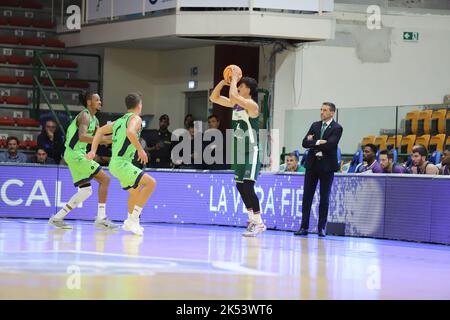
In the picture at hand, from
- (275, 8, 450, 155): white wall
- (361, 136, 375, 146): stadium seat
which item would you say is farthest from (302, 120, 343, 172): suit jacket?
(275, 8, 450, 155): white wall

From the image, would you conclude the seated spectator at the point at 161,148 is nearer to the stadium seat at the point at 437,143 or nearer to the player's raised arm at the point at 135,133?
the stadium seat at the point at 437,143

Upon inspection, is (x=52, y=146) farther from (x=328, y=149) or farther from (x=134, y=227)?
(x=328, y=149)

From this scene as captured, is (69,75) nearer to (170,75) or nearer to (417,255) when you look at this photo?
(170,75)

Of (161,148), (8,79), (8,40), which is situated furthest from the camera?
(8,40)

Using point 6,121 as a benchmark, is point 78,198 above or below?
below

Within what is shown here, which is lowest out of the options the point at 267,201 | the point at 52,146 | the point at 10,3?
the point at 267,201

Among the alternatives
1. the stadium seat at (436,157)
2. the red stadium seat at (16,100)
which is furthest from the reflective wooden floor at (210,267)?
the red stadium seat at (16,100)

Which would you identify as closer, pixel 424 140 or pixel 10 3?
pixel 424 140

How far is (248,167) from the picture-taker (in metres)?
14.8

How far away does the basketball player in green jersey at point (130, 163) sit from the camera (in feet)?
48.1

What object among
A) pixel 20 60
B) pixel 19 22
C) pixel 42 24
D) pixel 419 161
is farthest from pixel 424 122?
pixel 19 22

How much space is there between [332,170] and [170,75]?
13.4m

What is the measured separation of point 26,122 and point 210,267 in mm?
16320
